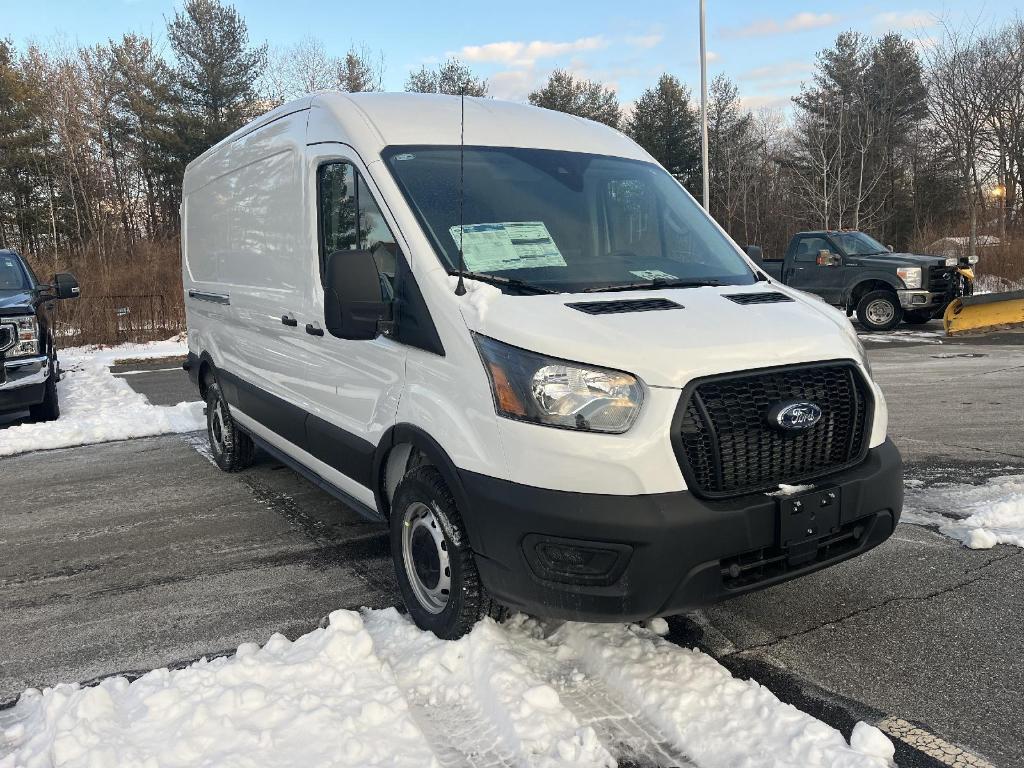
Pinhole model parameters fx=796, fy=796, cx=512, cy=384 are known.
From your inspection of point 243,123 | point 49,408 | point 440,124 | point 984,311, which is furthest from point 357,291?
point 243,123

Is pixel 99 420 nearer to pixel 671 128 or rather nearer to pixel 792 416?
pixel 792 416

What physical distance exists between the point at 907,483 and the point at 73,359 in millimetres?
17070

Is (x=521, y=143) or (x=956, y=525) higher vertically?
(x=521, y=143)

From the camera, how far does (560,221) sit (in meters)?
3.63

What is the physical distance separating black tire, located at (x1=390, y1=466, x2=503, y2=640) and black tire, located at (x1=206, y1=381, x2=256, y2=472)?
3211 mm

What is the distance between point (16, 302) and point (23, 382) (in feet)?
3.21

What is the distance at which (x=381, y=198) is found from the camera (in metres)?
3.46

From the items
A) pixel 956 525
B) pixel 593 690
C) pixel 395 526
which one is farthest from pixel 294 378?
pixel 956 525

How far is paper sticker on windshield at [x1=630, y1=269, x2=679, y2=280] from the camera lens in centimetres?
347

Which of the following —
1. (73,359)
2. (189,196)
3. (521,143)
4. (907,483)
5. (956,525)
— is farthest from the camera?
(73,359)

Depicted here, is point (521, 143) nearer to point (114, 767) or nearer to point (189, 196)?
point (114, 767)

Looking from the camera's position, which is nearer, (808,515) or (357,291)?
(808,515)

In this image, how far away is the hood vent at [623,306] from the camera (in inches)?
116

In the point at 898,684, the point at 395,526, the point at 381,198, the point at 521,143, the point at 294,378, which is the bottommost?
the point at 898,684
